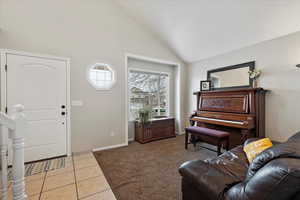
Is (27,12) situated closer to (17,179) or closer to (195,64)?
(17,179)

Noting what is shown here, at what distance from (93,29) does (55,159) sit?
2.95 m

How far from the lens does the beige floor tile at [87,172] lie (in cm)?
202

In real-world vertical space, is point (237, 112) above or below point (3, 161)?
above

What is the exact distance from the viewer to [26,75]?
2381 mm

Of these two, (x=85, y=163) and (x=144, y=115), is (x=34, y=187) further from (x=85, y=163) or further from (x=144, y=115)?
(x=144, y=115)

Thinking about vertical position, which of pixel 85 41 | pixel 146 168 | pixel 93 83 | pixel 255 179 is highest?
pixel 85 41

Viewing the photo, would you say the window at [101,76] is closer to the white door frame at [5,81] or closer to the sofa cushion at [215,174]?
the white door frame at [5,81]

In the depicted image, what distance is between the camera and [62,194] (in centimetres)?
163

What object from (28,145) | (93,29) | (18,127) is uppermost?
(93,29)

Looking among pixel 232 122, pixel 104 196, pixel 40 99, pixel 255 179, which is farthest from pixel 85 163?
pixel 232 122

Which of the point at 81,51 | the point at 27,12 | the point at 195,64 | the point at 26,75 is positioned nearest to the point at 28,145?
the point at 26,75

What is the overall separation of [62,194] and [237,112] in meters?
3.41

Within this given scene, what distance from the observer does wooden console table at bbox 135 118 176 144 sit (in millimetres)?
3539

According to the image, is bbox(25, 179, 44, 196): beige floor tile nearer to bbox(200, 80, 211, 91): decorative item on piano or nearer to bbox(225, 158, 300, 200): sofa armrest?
bbox(225, 158, 300, 200): sofa armrest
